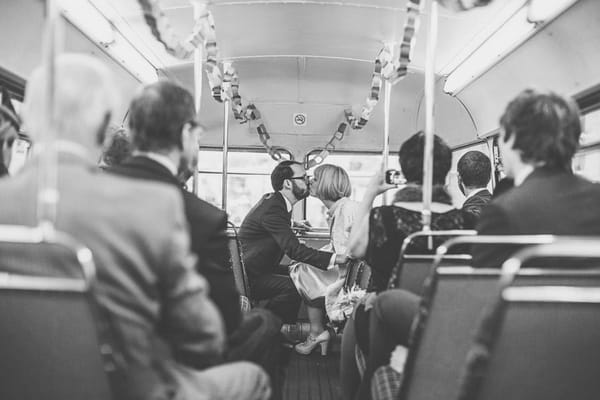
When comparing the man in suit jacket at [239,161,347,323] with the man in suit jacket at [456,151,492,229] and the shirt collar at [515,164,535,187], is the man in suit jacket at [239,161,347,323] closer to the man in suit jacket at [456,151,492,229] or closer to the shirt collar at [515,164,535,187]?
the man in suit jacket at [456,151,492,229]

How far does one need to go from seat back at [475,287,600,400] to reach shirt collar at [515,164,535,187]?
70cm

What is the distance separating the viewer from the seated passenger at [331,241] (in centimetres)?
454

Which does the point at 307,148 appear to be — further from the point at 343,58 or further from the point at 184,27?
the point at 184,27

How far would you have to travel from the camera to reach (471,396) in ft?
4.37

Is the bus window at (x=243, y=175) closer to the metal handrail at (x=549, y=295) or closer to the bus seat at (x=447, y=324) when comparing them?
the bus seat at (x=447, y=324)

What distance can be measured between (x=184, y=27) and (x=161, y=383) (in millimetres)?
4092

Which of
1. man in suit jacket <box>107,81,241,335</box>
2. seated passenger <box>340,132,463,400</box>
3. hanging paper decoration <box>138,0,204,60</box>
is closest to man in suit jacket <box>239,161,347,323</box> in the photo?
hanging paper decoration <box>138,0,204,60</box>

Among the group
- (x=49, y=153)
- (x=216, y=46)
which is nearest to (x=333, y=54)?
(x=216, y=46)

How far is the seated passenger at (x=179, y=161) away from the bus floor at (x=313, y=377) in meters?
1.69

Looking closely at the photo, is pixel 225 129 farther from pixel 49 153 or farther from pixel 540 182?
pixel 49 153

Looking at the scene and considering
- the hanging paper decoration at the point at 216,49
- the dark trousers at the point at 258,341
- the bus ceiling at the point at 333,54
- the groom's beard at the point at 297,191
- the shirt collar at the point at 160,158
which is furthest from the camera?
the groom's beard at the point at 297,191

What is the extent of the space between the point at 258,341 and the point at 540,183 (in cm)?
131

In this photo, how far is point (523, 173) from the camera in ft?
6.54

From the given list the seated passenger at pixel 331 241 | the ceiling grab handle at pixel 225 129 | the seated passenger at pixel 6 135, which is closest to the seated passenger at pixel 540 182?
the seated passenger at pixel 6 135
